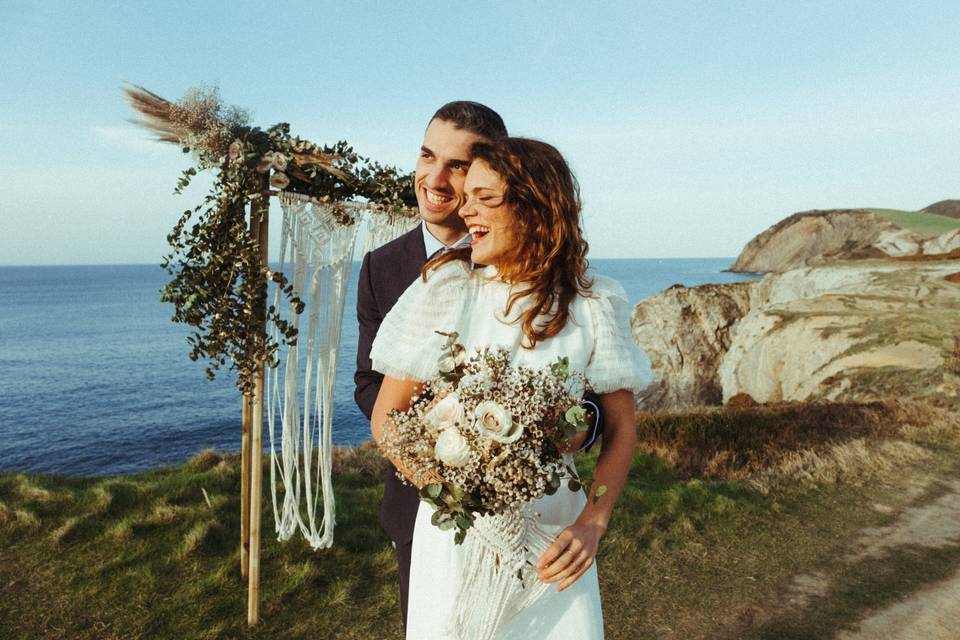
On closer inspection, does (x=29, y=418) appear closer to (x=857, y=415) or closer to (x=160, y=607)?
(x=160, y=607)

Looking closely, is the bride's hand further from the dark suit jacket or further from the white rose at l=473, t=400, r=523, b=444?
the dark suit jacket

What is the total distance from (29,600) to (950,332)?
15.9 metres

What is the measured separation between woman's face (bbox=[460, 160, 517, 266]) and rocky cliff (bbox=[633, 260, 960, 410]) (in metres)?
12.7

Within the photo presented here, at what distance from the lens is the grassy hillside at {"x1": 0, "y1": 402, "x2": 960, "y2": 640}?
498 cm

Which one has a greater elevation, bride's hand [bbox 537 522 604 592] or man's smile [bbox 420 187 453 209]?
man's smile [bbox 420 187 453 209]

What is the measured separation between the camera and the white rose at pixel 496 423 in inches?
66.0

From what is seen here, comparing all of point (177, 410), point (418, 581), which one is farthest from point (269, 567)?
point (177, 410)

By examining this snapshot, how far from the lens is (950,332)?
42.7 feet

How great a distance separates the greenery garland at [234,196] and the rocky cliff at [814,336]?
12.1m

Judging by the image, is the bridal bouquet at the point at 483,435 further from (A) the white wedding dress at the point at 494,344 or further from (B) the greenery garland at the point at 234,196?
(B) the greenery garland at the point at 234,196

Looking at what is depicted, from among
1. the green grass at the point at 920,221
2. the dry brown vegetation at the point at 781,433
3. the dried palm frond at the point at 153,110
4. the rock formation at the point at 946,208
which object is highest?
the rock formation at the point at 946,208

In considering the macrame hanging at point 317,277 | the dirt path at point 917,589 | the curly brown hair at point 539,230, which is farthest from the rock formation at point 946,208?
the curly brown hair at point 539,230

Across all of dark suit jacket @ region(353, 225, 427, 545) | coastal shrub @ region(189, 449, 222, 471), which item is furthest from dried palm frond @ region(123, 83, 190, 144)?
coastal shrub @ region(189, 449, 222, 471)

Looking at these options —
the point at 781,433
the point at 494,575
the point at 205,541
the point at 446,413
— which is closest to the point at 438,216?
the point at 446,413
